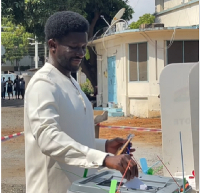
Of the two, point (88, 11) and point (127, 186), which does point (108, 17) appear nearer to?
point (88, 11)

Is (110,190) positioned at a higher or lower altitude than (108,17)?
lower

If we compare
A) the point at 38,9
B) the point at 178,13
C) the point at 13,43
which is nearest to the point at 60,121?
the point at 38,9

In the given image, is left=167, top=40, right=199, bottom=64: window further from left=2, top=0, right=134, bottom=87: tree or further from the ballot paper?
the ballot paper

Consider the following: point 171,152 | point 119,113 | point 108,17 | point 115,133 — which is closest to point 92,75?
point 108,17

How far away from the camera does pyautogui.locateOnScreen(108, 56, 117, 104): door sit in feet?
57.3

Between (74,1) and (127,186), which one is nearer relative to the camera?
(127,186)

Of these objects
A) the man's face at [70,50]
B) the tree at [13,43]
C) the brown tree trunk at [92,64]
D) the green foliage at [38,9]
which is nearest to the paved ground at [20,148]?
the man's face at [70,50]

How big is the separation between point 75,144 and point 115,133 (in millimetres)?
10041

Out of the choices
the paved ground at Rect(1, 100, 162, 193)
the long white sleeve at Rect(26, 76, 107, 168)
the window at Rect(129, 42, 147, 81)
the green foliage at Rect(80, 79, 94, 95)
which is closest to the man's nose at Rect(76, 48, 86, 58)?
the long white sleeve at Rect(26, 76, 107, 168)

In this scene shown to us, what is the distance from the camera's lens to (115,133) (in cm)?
1188

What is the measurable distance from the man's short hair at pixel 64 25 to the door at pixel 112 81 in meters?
15.2

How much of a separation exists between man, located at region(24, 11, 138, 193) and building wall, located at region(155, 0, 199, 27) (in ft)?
50.0

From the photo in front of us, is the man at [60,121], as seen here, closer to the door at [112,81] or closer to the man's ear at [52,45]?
the man's ear at [52,45]

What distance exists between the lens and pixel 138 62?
625 inches
